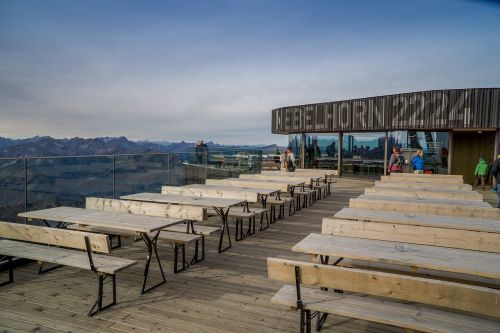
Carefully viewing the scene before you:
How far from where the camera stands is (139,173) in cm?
875

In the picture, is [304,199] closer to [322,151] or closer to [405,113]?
[405,113]

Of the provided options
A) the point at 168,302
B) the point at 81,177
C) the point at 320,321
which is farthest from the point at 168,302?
the point at 81,177

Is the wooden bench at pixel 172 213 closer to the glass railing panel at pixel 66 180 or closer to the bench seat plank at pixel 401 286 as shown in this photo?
the glass railing panel at pixel 66 180

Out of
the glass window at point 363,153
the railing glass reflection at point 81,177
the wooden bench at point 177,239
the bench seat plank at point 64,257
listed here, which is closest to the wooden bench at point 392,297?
the bench seat plank at point 64,257

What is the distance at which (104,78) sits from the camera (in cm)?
1505

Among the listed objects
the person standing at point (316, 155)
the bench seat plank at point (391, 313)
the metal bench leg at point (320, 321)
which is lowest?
the metal bench leg at point (320, 321)

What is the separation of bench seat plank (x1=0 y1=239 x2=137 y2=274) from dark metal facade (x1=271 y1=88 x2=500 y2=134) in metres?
17.1

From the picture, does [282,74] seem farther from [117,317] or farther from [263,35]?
[117,317]

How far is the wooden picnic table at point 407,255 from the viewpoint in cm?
307

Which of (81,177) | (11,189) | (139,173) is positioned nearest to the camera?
(11,189)

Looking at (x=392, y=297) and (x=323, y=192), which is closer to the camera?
(x=392, y=297)

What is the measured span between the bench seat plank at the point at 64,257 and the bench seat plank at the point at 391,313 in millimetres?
1982

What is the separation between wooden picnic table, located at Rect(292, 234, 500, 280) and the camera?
10.1 feet

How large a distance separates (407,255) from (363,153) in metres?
17.6
